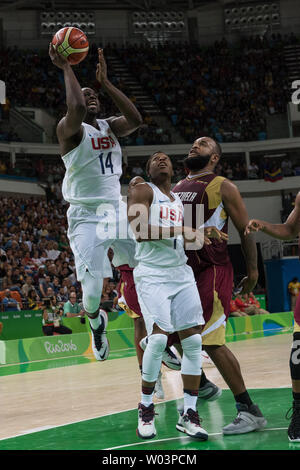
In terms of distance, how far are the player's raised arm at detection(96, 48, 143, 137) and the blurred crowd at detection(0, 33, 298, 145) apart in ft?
73.3

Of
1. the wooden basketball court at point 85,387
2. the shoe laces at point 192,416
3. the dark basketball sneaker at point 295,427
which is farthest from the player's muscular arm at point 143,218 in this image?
the wooden basketball court at point 85,387

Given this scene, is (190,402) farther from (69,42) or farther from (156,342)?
(69,42)

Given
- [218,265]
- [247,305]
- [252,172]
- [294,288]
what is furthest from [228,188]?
[252,172]

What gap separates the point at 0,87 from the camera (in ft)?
80.7

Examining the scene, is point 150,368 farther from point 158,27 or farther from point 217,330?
point 158,27

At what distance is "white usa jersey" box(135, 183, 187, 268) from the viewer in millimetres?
5443

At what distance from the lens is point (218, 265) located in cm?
578

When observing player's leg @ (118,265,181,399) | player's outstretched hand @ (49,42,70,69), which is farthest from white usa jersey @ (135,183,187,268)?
player's leg @ (118,265,181,399)

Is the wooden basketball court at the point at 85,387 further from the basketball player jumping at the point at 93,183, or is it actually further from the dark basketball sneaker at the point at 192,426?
the basketball player jumping at the point at 93,183

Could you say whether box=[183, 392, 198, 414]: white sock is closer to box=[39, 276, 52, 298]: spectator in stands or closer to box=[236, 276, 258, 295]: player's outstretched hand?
box=[236, 276, 258, 295]: player's outstretched hand

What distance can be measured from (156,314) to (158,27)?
31.9m

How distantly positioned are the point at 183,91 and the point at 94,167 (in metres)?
26.9

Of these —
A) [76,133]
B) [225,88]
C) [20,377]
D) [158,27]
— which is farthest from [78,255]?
[158,27]

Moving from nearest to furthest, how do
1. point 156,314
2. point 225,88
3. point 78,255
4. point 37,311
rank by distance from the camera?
point 156,314 < point 78,255 < point 37,311 < point 225,88
